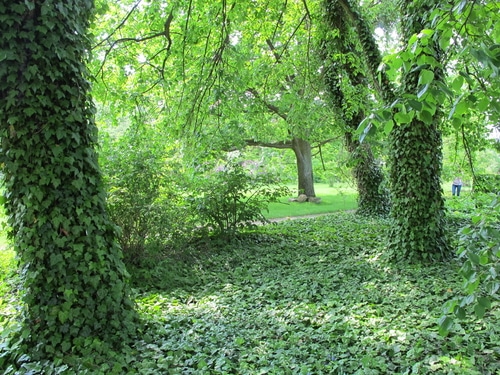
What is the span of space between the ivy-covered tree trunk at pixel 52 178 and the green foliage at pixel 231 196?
3.74 meters

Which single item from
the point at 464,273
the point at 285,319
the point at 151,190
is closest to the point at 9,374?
the point at 285,319

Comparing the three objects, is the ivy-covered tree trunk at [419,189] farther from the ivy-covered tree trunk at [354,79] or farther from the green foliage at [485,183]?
the green foliage at [485,183]

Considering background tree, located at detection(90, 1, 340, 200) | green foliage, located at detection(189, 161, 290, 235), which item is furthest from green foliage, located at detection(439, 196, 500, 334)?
green foliage, located at detection(189, 161, 290, 235)

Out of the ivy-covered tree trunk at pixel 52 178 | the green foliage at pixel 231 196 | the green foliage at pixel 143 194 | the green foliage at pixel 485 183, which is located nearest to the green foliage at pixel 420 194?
the green foliage at pixel 485 183

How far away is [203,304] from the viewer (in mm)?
4344

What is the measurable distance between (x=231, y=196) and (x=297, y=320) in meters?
3.84

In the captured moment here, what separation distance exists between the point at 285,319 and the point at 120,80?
6.96 m

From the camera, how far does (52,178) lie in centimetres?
298

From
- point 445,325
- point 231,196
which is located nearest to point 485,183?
point 231,196

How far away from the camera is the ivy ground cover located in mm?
2752

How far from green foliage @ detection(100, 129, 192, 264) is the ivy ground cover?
443 millimetres

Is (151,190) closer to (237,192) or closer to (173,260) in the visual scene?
(173,260)

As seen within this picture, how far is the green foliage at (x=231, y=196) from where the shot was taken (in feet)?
22.9

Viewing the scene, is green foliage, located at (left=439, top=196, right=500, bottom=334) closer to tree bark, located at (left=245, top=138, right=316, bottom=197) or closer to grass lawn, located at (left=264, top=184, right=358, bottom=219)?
grass lawn, located at (left=264, top=184, right=358, bottom=219)
